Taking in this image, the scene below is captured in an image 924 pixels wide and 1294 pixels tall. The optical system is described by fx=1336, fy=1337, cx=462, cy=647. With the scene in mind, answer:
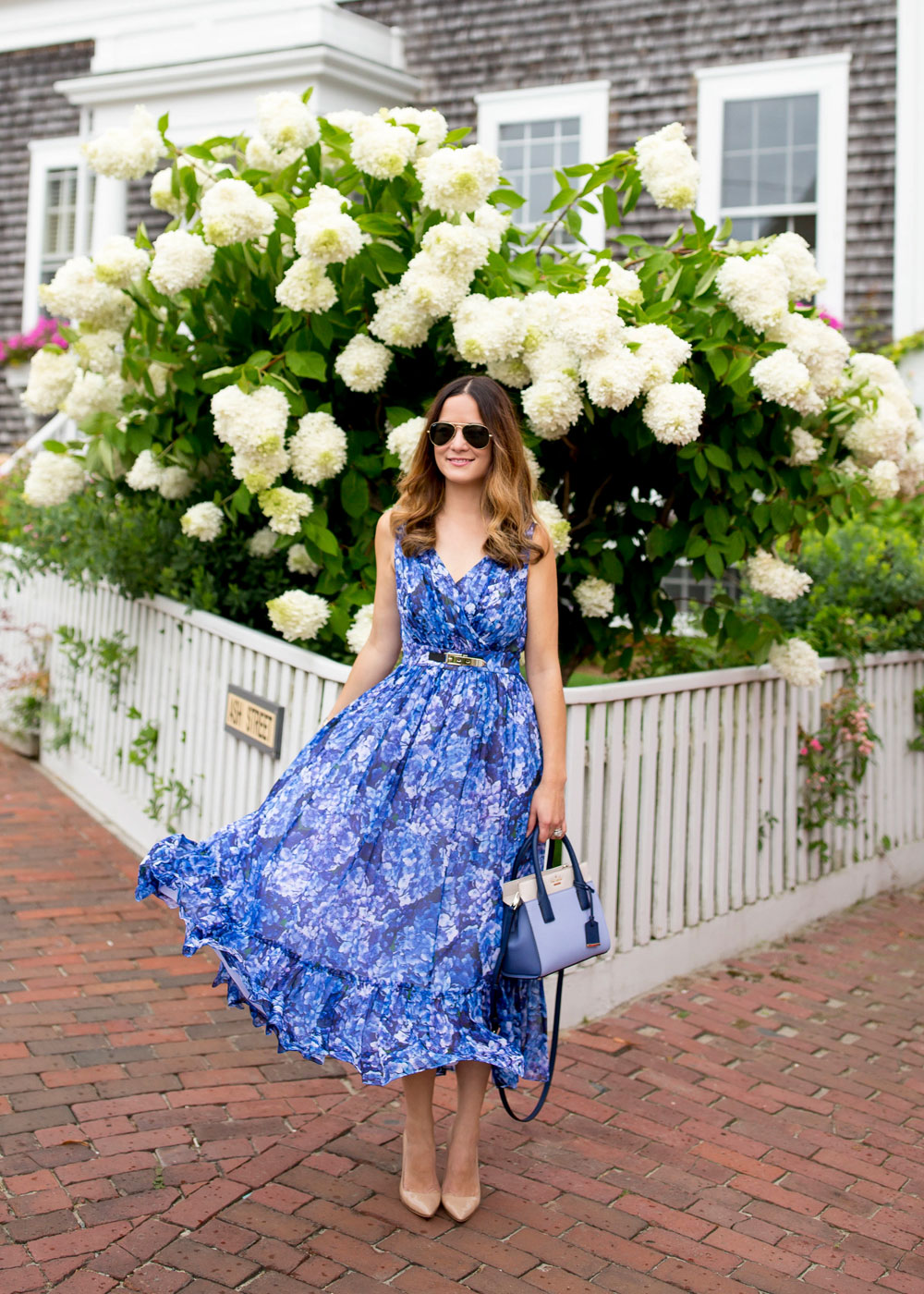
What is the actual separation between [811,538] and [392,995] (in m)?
4.56

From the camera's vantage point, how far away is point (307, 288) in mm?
4328

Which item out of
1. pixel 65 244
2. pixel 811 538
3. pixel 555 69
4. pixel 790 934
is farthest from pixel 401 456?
pixel 65 244

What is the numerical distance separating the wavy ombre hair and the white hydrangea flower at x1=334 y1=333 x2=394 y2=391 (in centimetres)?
124

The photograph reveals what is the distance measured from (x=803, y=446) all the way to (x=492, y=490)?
70.6 inches

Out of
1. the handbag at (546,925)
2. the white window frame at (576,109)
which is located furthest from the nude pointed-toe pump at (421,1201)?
the white window frame at (576,109)

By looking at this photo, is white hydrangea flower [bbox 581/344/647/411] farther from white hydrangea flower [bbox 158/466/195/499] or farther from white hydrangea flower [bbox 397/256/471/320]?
white hydrangea flower [bbox 158/466/195/499]

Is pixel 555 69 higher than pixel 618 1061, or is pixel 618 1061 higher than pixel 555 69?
pixel 555 69

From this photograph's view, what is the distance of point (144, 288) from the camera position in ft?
15.9

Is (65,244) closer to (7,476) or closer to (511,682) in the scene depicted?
(7,476)

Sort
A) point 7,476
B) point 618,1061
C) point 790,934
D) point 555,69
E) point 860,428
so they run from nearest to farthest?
point 618,1061
point 860,428
point 790,934
point 7,476
point 555,69

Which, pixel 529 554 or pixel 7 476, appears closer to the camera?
pixel 529 554

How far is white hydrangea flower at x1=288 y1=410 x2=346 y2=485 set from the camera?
440cm

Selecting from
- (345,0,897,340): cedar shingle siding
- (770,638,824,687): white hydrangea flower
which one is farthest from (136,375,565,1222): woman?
(345,0,897,340): cedar shingle siding

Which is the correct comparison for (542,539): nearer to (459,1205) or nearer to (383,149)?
(459,1205)
